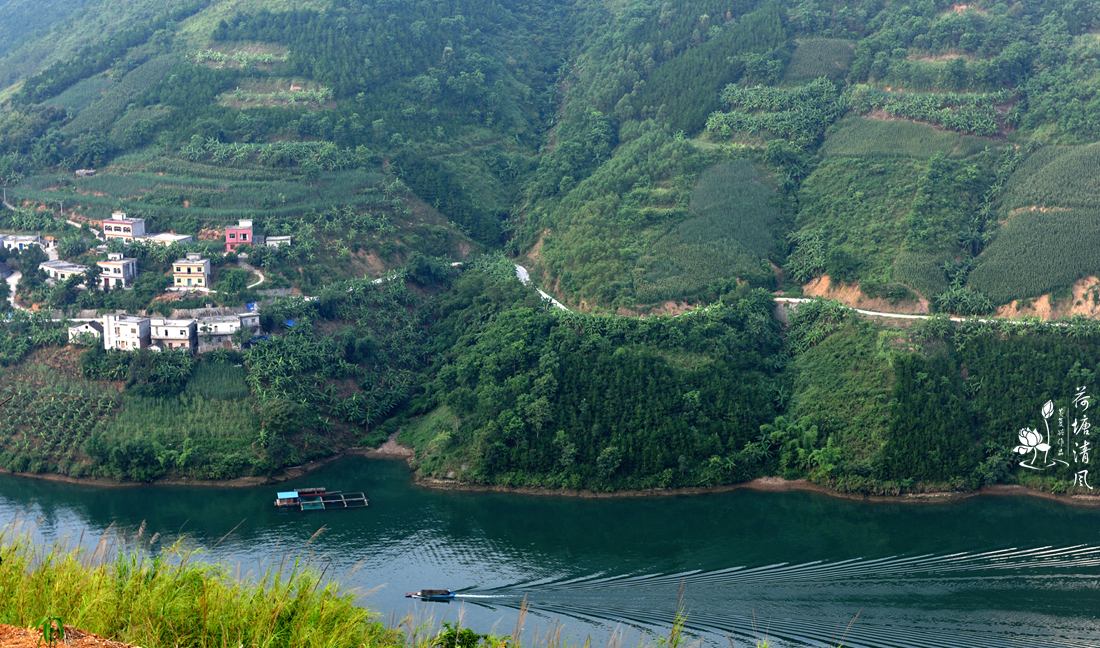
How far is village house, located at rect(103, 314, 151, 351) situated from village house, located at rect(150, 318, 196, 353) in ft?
1.24

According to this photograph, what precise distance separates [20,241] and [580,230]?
2331cm

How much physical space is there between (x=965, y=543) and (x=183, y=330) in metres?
26.2

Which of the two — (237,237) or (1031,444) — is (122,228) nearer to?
(237,237)

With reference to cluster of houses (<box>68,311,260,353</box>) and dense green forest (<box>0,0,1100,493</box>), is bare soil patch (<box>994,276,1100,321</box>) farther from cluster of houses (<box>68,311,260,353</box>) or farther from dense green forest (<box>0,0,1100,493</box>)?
cluster of houses (<box>68,311,260,353</box>)

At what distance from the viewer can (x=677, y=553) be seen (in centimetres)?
2592

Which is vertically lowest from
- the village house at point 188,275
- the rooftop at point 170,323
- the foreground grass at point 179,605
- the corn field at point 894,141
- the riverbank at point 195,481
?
the riverbank at point 195,481

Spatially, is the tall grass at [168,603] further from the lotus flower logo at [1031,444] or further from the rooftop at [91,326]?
the lotus flower logo at [1031,444]

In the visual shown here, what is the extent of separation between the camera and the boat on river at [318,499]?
2858cm

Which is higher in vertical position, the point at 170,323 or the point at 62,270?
the point at 62,270

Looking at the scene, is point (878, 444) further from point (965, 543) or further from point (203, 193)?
point (203, 193)

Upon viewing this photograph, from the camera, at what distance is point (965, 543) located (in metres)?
26.6

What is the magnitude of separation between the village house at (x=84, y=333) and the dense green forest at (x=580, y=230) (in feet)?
2.89

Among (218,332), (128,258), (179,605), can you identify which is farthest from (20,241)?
(179,605)

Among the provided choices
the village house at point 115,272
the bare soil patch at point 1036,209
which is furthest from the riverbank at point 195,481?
the bare soil patch at point 1036,209
